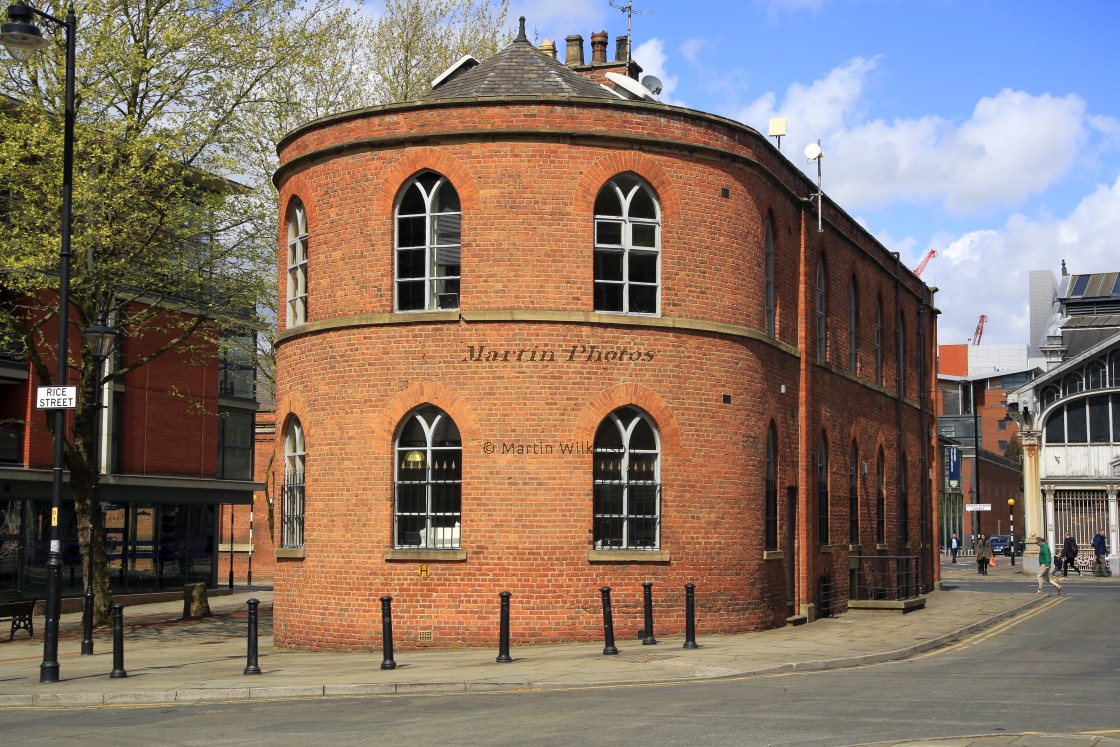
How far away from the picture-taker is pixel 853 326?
30.3 meters

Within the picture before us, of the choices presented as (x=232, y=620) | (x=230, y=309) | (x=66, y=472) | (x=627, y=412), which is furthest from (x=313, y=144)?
(x=66, y=472)

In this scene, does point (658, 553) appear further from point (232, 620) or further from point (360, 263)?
point (232, 620)

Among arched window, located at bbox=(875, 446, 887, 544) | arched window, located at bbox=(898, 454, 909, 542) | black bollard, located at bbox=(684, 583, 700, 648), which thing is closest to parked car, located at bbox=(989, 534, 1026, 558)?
arched window, located at bbox=(898, 454, 909, 542)

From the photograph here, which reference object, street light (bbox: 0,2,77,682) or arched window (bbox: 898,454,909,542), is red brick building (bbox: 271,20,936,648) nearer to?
street light (bbox: 0,2,77,682)

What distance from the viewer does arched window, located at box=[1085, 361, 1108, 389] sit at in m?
50.8

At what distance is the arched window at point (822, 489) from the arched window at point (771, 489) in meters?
2.98

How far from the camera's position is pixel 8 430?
33875 mm

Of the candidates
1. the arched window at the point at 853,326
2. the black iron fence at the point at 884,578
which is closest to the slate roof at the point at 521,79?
the arched window at the point at 853,326

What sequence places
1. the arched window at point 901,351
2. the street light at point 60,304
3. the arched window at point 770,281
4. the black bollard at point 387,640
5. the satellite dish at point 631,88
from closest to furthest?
the street light at point 60,304 < the black bollard at point 387,640 < the arched window at point 770,281 < the satellite dish at point 631,88 < the arched window at point 901,351

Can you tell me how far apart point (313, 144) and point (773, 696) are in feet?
39.9

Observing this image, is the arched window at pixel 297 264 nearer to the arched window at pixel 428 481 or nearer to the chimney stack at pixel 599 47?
the arched window at pixel 428 481

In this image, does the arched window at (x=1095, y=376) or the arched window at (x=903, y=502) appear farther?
the arched window at (x=1095, y=376)

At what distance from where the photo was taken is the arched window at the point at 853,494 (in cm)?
2939

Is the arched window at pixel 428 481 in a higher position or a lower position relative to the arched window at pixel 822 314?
lower
